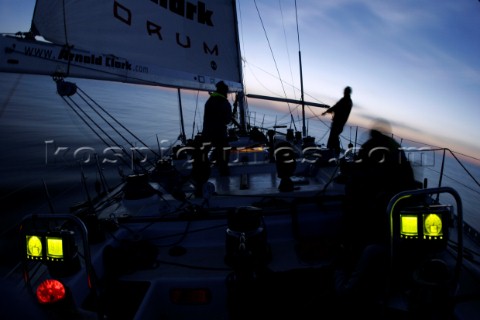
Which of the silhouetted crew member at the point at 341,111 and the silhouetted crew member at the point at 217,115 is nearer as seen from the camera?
the silhouetted crew member at the point at 217,115

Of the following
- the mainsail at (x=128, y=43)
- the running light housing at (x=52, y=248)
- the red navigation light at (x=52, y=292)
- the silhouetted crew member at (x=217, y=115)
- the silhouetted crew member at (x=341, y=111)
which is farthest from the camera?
the silhouetted crew member at (x=341, y=111)

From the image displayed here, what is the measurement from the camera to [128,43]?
135 inches

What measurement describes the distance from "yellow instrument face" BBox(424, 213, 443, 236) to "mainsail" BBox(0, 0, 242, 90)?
3.01 metres

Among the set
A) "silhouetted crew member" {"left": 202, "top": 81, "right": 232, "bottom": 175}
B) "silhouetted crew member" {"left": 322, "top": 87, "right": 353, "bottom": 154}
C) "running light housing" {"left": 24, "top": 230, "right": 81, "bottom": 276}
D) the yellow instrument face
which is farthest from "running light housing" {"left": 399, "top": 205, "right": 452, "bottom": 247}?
"silhouetted crew member" {"left": 322, "top": 87, "right": 353, "bottom": 154}

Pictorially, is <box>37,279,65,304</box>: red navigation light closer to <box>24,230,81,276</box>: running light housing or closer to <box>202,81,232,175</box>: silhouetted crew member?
<box>24,230,81,276</box>: running light housing

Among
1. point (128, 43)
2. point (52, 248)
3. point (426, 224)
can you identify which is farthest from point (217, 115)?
point (426, 224)

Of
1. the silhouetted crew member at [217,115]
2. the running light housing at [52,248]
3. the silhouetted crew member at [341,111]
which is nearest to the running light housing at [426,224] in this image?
the running light housing at [52,248]

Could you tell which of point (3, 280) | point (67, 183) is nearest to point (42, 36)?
point (3, 280)

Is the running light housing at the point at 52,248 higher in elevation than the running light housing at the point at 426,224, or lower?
lower

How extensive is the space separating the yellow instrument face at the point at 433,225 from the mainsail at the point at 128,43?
301cm

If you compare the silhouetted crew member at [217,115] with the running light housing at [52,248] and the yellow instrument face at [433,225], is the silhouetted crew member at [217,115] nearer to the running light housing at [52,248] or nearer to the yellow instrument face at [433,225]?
the running light housing at [52,248]

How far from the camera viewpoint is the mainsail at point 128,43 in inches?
96.3

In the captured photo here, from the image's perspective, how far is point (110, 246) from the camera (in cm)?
295

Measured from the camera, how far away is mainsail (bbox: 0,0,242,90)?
245 cm
